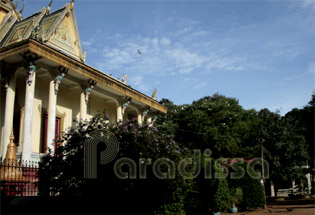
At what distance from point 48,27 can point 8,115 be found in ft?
17.2

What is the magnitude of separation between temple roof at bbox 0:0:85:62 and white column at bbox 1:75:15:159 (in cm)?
240

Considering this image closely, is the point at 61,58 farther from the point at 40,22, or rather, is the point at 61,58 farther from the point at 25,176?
the point at 25,176

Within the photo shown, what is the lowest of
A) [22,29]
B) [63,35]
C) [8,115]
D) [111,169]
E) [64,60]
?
[111,169]

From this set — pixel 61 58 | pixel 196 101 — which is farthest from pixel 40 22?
pixel 196 101

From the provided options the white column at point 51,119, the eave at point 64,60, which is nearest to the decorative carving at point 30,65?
the eave at point 64,60

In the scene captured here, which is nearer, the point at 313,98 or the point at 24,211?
the point at 24,211

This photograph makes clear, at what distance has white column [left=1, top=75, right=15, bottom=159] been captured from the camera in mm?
Answer: 13747

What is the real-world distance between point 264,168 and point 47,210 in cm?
2130

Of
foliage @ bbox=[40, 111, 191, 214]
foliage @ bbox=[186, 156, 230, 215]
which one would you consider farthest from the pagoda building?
foliage @ bbox=[186, 156, 230, 215]

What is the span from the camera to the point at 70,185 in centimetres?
1016

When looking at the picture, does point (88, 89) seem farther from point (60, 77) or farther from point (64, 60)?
point (64, 60)

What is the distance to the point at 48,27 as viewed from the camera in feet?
55.6

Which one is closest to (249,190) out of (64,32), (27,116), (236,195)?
(236,195)

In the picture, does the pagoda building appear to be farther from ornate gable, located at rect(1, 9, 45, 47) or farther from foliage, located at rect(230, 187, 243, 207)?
foliage, located at rect(230, 187, 243, 207)
